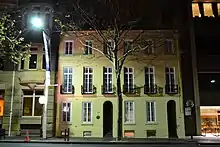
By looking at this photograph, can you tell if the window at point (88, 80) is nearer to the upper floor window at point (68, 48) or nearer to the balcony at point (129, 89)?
the upper floor window at point (68, 48)

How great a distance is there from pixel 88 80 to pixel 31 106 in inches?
260

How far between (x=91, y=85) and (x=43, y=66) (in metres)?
5.49

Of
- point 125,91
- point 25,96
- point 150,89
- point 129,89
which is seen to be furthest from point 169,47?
point 25,96

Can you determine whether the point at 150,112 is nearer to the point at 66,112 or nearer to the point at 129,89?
the point at 129,89

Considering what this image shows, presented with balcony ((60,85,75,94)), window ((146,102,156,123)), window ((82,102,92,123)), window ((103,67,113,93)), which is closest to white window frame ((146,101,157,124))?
window ((146,102,156,123))

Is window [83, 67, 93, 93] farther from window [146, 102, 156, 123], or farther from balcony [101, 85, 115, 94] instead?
window [146, 102, 156, 123]

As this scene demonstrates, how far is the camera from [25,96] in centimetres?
3084

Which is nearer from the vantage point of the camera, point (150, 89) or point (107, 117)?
point (150, 89)

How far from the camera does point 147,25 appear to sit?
108 feet

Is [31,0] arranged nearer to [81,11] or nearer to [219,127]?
[81,11]

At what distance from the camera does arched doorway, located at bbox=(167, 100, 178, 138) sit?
3145 centimetres

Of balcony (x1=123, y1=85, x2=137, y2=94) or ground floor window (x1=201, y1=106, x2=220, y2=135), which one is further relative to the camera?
ground floor window (x1=201, y1=106, x2=220, y2=135)

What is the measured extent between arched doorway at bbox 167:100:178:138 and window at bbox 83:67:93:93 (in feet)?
28.5

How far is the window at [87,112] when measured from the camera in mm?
30891
